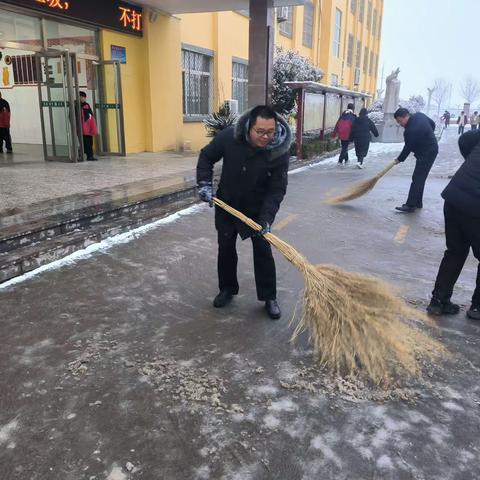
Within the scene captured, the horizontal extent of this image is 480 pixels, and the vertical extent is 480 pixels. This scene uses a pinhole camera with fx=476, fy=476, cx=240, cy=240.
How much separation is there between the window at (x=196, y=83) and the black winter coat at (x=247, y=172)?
1176cm

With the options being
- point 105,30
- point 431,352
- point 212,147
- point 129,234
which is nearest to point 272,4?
point 105,30

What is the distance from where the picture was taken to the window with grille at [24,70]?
546 inches

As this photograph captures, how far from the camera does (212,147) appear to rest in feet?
12.4

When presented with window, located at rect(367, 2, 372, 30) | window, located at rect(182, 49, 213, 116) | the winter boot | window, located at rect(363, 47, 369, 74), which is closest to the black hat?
the winter boot

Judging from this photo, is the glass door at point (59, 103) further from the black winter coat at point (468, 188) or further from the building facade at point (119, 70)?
the black winter coat at point (468, 188)

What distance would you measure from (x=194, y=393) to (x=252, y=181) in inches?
65.2

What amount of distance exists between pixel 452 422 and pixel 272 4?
11.8 metres

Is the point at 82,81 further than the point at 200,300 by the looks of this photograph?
Yes

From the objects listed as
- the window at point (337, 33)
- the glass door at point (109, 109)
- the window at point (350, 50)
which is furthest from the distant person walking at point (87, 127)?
the window at point (350, 50)

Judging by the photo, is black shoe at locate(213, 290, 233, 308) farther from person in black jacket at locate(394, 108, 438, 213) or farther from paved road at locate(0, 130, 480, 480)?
person in black jacket at locate(394, 108, 438, 213)

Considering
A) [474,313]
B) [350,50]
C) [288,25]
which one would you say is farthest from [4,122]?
[350,50]

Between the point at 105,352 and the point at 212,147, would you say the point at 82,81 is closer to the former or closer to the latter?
the point at 212,147

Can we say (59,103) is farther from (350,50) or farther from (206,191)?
(350,50)

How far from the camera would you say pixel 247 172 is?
3645 mm
